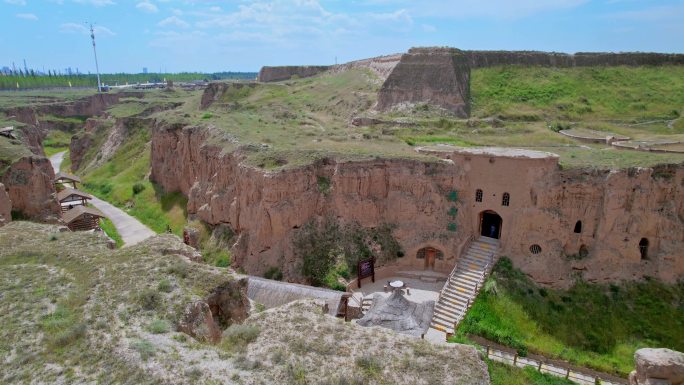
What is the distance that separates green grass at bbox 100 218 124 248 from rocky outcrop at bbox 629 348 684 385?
36.0 metres

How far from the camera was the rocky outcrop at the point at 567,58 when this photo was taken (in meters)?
57.6

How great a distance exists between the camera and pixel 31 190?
108 ft

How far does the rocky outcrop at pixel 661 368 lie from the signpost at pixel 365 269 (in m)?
15.3

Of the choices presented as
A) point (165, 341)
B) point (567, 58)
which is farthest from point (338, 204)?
point (567, 58)

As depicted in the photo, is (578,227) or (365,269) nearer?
(365,269)

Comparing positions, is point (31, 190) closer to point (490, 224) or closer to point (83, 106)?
point (490, 224)

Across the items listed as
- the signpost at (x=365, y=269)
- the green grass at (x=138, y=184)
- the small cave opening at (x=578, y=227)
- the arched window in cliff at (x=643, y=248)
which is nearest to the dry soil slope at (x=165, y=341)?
the signpost at (x=365, y=269)

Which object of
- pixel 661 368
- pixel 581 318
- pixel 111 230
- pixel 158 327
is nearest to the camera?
pixel 158 327

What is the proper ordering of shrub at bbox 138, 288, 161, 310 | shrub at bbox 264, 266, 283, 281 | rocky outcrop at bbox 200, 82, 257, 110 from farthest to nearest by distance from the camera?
rocky outcrop at bbox 200, 82, 257, 110
shrub at bbox 264, 266, 283, 281
shrub at bbox 138, 288, 161, 310

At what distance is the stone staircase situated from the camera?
26141mm

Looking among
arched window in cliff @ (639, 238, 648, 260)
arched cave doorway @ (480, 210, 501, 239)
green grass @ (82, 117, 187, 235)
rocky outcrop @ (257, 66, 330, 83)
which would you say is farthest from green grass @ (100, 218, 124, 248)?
rocky outcrop @ (257, 66, 330, 83)

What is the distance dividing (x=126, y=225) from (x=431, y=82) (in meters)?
34.8

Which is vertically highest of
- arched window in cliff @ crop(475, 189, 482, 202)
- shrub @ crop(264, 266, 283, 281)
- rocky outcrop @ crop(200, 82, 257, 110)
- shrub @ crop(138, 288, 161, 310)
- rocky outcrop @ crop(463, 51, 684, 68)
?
rocky outcrop @ crop(463, 51, 684, 68)

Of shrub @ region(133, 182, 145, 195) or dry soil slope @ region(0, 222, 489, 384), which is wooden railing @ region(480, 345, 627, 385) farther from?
shrub @ region(133, 182, 145, 195)
